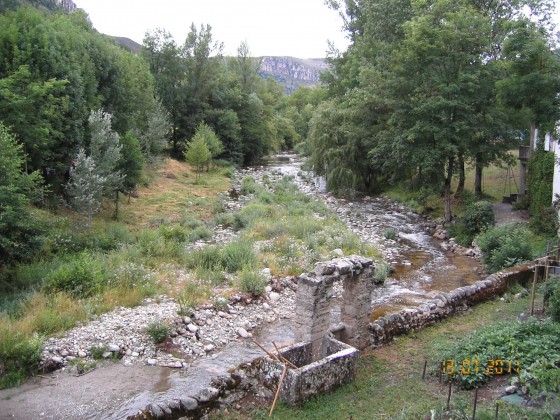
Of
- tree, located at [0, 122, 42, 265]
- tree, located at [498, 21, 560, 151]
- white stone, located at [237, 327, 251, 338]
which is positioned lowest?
white stone, located at [237, 327, 251, 338]

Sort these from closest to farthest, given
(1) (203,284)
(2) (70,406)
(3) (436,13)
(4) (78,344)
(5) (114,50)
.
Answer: (2) (70,406), (4) (78,344), (1) (203,284), (3) (436,13), (5) (114,50)

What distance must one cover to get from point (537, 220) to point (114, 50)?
24.4 metres

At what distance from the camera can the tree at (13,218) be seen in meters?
13.9

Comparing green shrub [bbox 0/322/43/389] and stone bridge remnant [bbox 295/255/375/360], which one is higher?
stone bridge remnant [bbox 295/255/375/360]

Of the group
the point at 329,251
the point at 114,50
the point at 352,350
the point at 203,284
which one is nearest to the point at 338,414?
the point at 352,350

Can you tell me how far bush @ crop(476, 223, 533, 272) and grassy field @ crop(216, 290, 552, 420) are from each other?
20.1 feet

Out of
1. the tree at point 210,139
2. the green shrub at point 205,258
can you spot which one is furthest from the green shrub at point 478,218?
the tree at point 210,139

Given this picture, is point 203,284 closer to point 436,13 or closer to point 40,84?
point 40,84

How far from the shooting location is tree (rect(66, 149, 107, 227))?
67.9ft

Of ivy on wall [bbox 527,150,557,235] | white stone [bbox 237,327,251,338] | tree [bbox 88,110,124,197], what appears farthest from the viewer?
tree [bbox 88,110,124,197]

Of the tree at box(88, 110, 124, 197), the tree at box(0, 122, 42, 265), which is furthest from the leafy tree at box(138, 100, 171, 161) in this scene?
the tree at box(0, 122, 42, 265)

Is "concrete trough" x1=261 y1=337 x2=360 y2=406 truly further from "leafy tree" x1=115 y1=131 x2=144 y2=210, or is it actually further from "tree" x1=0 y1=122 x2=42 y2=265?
"leafy tree" x1=115 y1=131 x2=144 y2=210

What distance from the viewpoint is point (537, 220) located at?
68.1ft

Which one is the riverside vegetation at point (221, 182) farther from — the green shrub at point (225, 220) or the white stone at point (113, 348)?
the white stone at point (113, 348)
